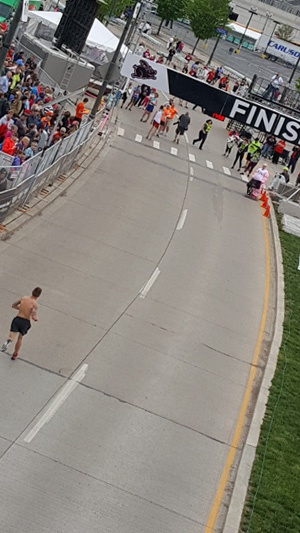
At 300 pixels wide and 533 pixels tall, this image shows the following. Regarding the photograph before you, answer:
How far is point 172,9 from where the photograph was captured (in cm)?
9175

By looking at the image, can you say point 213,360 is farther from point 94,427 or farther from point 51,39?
point 51,39

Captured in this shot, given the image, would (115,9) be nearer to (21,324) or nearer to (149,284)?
(149,284)

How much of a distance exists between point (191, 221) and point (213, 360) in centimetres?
1182

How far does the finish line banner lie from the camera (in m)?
31.1

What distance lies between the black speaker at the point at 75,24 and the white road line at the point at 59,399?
25799mm

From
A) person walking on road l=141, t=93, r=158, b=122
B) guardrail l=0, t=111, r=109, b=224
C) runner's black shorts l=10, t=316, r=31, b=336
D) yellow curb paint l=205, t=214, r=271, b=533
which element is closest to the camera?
yellow curb paint l=205, t=214, r=271, b=533

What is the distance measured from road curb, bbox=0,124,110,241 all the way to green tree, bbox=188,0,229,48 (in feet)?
175

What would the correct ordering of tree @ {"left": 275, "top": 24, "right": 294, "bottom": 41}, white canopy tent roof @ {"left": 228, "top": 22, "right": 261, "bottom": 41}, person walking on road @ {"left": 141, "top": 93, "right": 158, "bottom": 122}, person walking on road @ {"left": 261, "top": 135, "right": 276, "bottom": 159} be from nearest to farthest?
person walking on road @ {"left": 141, "top": 93, "right": 158, "bottom": 122}, person walking on road @ {"left": 261, "top": 135, "right": 276, "bottom": 159}, white canopy tent roof @ {"left": 228, "top": 22, "right": 261, "bottom": 41}, tree @ {"left": 275, "top": 24, "right": 294, "bottom": 41}

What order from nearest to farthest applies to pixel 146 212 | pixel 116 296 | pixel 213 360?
pixel 213 360 < pixel 116 296 < pixel 146 212

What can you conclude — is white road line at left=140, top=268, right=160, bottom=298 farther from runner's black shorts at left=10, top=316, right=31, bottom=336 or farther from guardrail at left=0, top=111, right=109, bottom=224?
runner's black shorts at left=10, top=316, right=31, bottom=336

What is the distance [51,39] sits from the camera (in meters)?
46.0

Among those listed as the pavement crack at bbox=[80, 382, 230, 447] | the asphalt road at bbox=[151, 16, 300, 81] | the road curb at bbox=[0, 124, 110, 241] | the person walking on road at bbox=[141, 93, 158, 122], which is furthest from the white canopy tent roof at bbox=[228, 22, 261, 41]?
the pavement crack at bbox=[80, 382, 230, 447]

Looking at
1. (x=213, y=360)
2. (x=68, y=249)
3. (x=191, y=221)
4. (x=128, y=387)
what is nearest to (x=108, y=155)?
(x=191, y=221)

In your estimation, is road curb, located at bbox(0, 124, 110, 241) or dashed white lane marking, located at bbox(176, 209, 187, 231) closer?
road curb, located at bbox(0, 124, 110, 241)
